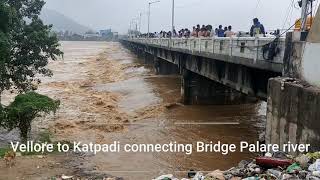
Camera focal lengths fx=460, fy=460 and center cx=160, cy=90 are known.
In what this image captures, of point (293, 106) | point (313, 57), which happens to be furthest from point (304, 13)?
point (293, 106)

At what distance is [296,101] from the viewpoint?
11703 mm

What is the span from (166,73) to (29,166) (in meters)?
39.8

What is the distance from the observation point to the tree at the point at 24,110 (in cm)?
1756

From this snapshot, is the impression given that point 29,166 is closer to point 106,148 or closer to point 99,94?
point 106,148

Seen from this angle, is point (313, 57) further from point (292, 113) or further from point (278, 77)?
point (278, 77)

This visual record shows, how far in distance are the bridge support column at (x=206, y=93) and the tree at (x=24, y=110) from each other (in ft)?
41.4

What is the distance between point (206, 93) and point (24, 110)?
14592mm

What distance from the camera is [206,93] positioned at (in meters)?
29.6

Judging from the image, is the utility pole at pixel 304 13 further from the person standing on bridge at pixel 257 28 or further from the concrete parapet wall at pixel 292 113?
the person standing on bridge at pixel 257 28

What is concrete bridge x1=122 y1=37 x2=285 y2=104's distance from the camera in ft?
48.4

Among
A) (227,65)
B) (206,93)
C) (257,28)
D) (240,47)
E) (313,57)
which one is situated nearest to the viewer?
(313,57)

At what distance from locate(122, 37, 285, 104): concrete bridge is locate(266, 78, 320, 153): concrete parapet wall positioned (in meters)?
1.54

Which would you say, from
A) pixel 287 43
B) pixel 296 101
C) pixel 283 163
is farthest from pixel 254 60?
pixel 283 163

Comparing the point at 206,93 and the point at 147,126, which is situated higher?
the point at 206,93
